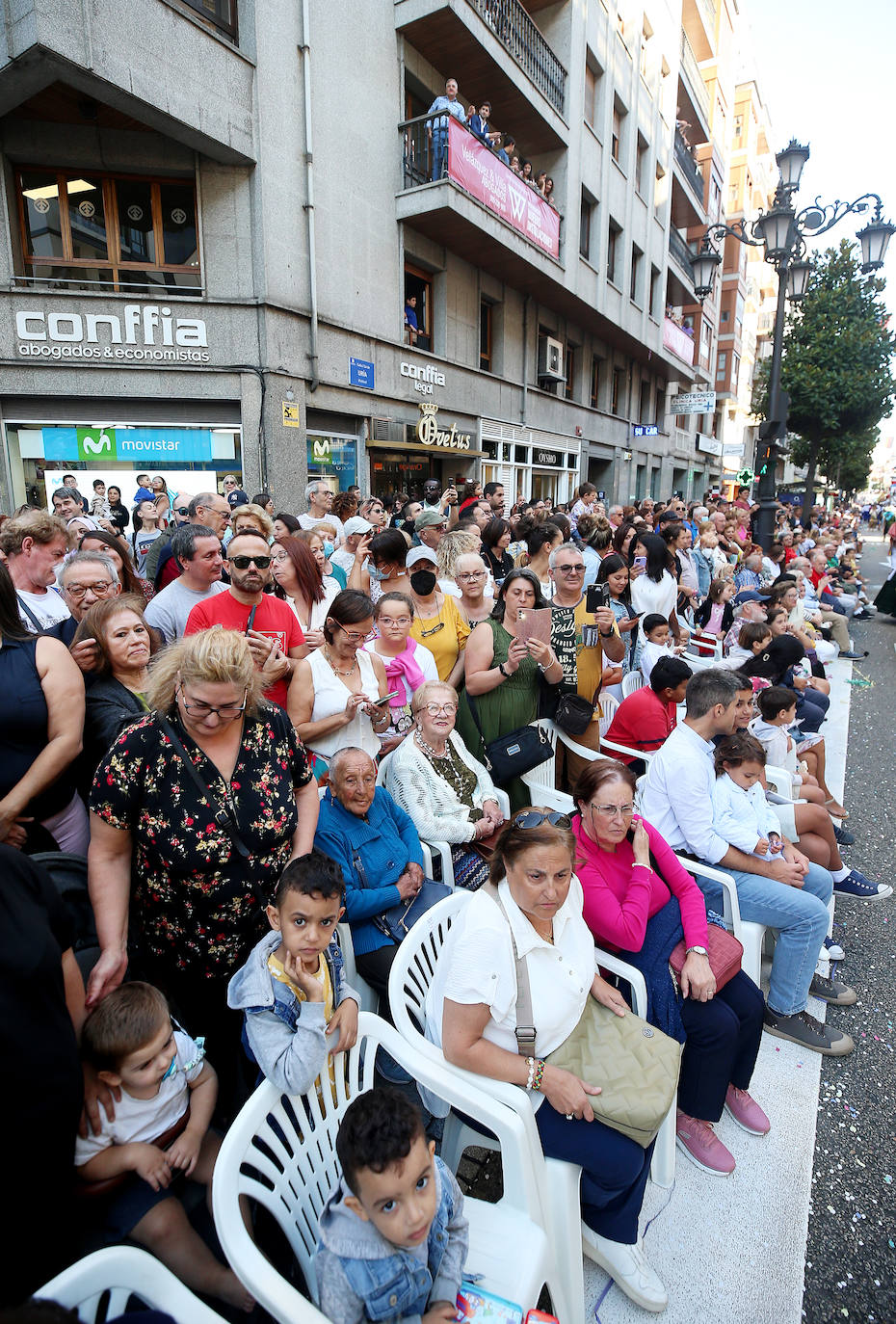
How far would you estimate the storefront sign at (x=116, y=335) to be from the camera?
8.60 meters

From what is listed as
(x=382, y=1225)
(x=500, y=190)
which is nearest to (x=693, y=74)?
(x=500, y=190)

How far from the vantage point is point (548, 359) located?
17.3 metres

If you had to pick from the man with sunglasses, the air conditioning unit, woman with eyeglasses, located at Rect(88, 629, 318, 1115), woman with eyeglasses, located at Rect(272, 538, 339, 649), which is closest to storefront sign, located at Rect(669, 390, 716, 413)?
the air conditioning unit

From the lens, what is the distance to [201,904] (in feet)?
6.68

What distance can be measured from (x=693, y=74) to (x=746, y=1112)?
110 feet

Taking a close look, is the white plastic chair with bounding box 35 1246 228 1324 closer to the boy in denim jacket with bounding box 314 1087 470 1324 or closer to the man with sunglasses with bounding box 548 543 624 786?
the boy in denim jacket with bounding box 314 1087 470 1324

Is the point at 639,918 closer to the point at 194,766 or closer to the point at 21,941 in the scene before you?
the point at 194,766

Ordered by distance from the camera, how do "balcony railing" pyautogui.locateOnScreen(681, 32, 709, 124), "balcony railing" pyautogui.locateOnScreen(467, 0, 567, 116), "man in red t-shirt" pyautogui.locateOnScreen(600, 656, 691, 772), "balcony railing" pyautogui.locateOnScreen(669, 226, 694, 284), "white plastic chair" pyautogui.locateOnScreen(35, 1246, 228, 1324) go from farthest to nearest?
"balcony railing" pyautogui.locateOnScreen(669, 226, 694, 284), "balcony railing" pyautogui.locateOnScreen(681, 32, 709, 124), "balcony railing" pyautogui.locateOnScreen(467, 0, 567, 116), "man in red t-shirt" pyautogui.locateOnScreen(600, 656, 691, 772), "white plastic chair" pyautogui.locateOnScreen(35, 1246, 228, 1324)

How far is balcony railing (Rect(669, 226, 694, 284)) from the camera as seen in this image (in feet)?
82.2

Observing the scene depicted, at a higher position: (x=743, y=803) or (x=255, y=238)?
(x=255, y=238)

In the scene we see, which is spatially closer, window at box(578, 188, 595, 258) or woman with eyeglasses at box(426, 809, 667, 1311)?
woman with eyeglasses at box(426, 809, 667, 1311)

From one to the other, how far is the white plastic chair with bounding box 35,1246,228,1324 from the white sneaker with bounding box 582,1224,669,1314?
116cm

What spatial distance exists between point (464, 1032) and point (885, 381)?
2730cm

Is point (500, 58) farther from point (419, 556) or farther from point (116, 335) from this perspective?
point (419, 556)
